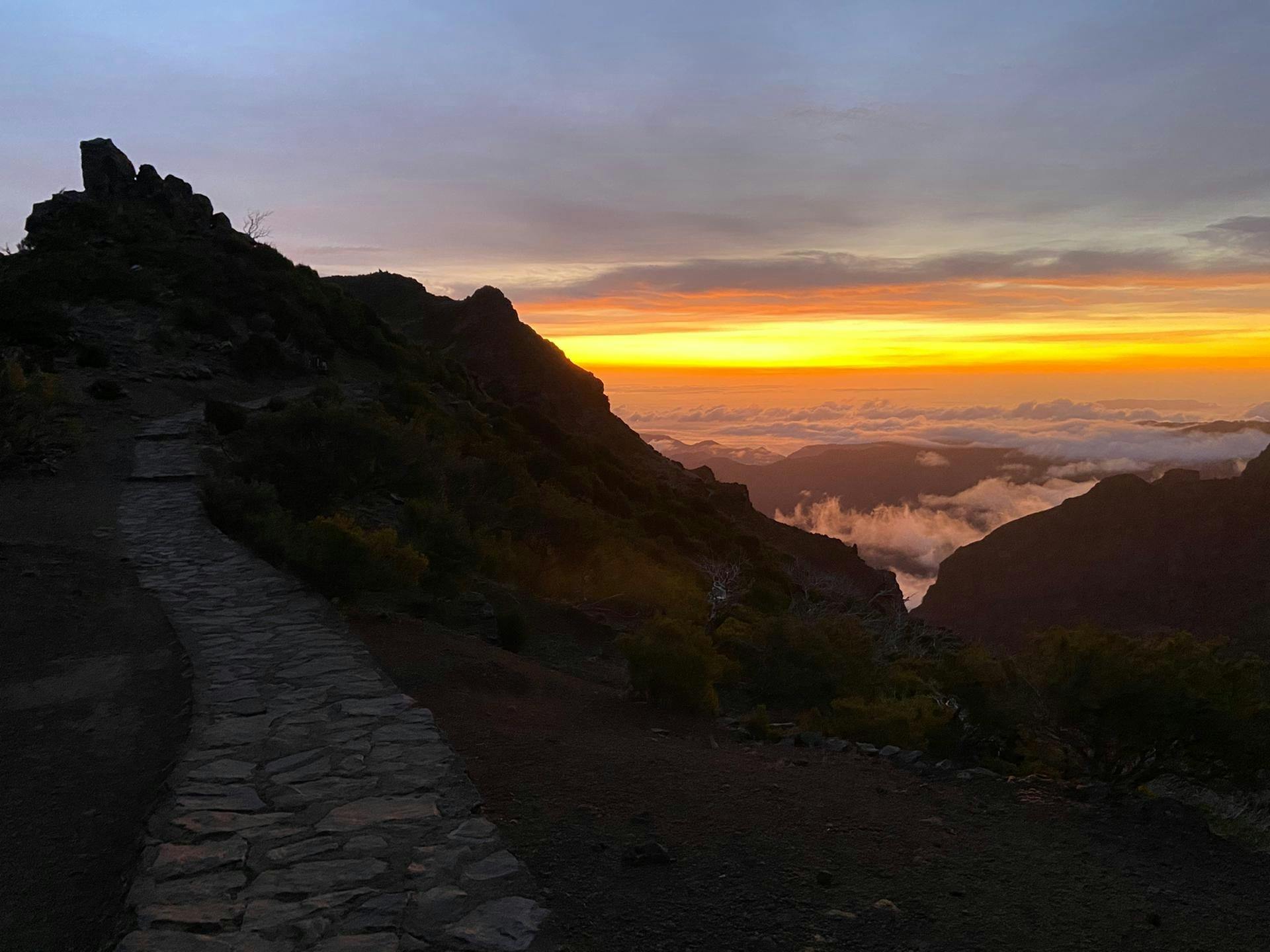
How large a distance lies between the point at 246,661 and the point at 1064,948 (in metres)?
6.28

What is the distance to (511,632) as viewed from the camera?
12336 mm

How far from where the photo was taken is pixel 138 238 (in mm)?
38812

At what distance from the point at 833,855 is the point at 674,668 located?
4.56 metres

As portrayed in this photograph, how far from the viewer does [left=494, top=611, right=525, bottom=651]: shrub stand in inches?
484

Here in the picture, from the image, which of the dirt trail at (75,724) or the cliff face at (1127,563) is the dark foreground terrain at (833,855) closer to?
the dirt trail at (75,724)

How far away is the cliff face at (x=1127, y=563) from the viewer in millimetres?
83250

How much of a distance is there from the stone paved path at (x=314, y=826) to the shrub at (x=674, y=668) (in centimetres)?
359

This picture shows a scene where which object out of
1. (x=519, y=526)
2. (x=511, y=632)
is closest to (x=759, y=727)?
(x=511, y=632)

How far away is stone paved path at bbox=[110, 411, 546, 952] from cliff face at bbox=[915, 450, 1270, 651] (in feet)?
262

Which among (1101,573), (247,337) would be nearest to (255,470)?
(247,337)

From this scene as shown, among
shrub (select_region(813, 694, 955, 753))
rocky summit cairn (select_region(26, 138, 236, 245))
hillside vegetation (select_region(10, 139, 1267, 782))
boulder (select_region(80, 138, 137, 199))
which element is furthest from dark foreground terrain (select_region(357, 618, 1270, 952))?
boulder (select_region(80, 138, 137, 199))

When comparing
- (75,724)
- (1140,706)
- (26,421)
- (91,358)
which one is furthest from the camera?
(91,358)

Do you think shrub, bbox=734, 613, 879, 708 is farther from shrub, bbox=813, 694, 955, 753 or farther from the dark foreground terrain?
the dark foreground terrain

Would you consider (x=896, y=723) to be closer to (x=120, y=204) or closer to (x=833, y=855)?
(x=833, y=855)
